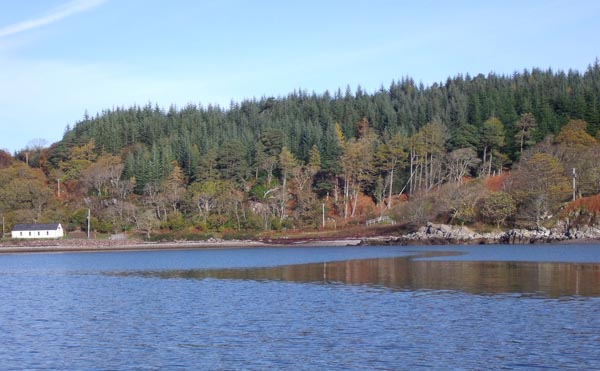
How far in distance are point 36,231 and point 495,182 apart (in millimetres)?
60038

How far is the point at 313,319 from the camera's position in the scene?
2559 cm

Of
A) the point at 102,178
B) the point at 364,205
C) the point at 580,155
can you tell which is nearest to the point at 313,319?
the point at 580,155

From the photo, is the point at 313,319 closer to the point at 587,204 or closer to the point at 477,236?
the point at 587,204

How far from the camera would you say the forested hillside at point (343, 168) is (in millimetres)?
84312

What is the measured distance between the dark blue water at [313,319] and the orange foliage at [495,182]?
43.0 m

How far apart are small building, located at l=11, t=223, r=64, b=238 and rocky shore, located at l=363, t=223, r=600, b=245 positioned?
134 feet

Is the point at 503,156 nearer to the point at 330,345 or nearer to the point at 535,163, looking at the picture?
the point at 535,163

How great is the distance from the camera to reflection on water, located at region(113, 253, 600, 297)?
1313 inches

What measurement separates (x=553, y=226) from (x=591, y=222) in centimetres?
413

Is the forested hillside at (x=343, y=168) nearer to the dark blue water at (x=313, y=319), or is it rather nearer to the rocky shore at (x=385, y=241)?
the rocky shore at (x=385, y=241)

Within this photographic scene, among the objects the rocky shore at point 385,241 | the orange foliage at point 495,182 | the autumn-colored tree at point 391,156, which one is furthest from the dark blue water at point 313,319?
the autumn-colored tree at point 391,156

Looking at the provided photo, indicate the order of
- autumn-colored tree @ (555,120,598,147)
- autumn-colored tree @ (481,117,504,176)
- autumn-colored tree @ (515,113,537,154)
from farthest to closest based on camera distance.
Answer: autumn-colored tree @ (481,117,504,176) → autumn-colored tree @ (515,113,537,154) → autumn-colored tree @ (555,120,598,147)

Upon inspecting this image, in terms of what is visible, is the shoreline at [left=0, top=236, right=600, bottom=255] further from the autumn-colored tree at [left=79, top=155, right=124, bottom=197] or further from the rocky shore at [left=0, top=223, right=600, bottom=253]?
the autumn-colored tree at [left=79, top=155, right=124, bottom=197]

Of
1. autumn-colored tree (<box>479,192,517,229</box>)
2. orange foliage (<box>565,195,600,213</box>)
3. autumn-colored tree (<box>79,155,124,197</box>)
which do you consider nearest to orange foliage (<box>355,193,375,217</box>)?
autumn-colored tree (<box>479,192,517,229</box>)
